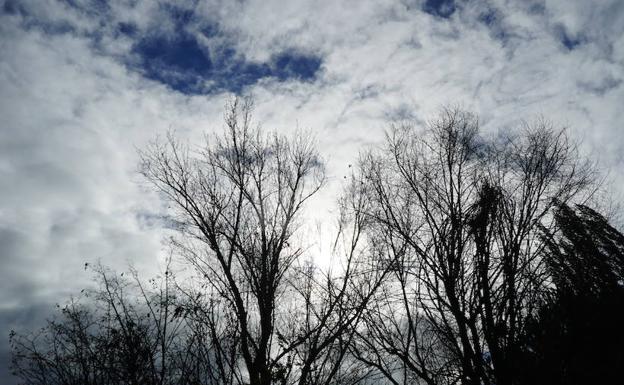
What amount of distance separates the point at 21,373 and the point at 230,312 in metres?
5.18

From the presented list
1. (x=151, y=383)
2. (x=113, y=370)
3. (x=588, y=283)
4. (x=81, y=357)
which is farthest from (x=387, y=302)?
(x=81, y=357)

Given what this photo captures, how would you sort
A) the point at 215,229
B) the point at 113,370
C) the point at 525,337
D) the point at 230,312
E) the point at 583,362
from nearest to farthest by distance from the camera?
the point at 525,337 < the point at 583,362 < the point at 113,370 < the point at 230,312 < the point at 215,229

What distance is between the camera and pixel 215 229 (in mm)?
10055

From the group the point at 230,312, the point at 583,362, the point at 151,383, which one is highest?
the point at 230,312

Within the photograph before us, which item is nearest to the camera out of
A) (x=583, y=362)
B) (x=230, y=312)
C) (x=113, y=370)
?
(x=583, y=362)

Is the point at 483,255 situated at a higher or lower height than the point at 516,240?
lower

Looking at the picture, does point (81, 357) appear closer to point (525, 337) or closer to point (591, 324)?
point (525, 337)

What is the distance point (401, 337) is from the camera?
350 inches

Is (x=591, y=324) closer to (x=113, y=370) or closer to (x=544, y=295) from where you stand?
(x=544, y=295)

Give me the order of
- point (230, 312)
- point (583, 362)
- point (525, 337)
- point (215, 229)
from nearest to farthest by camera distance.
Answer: point (525, 337), point (583, 362), point (230, 312), point (215, 229)

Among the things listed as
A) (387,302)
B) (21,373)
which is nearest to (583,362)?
(387,302)

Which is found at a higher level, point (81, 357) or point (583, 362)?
point (81, 357)

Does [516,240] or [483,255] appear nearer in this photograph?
[483,255]

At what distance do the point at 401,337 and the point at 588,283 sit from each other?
17.9 feet
